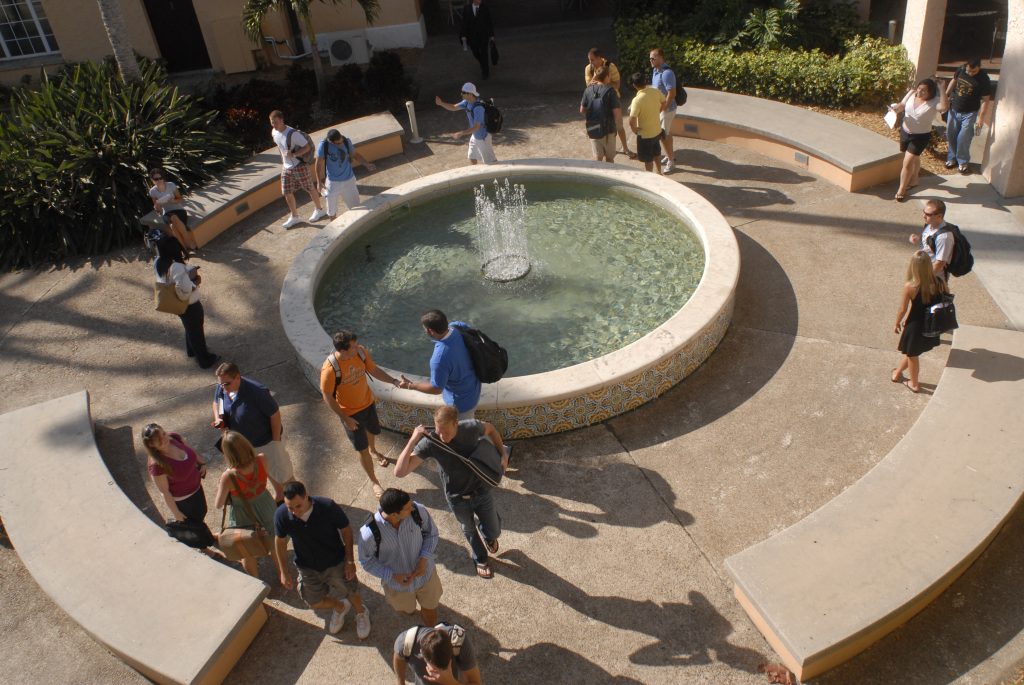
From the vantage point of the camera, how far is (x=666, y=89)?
11453mm

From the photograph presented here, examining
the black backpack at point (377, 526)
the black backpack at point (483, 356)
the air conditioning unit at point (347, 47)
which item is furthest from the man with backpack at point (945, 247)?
the air conditioning unit at point (347, 47)

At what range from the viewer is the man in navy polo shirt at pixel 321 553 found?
552 cm

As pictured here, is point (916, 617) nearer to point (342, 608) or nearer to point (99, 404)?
point (342, 608)

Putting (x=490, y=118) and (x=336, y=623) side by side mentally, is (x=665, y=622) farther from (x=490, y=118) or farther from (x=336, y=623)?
(x=490, y=118)

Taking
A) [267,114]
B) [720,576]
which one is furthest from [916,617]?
[267,114]

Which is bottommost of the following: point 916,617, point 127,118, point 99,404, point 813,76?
point 916,617

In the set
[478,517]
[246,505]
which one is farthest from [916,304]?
[246,505]

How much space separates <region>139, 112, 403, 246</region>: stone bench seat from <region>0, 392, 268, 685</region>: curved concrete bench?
4.18 metres

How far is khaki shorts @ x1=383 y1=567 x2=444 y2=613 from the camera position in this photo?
5.70 meters

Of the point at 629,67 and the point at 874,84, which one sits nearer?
the point at 874,84

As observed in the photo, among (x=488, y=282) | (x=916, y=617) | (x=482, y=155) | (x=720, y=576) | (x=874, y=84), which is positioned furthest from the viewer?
(x=874, y=84)

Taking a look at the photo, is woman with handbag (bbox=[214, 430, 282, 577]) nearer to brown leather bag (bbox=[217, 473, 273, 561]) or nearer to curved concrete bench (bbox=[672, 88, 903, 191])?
brown leather bag (bbox=[217, 473, 273, 561])

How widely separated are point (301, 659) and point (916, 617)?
425cm

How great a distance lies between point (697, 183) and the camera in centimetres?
1184
